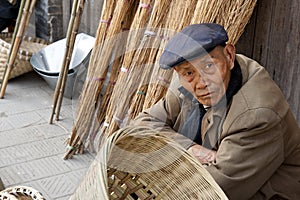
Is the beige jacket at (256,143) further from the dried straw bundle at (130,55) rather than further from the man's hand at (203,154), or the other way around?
the dried straw bundle at (130,55)

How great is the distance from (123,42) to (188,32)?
1.38 m

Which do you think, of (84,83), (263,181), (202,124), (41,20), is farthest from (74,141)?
(41,20)

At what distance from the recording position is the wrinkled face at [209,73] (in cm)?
171

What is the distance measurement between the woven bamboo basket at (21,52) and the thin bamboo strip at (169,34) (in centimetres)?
188

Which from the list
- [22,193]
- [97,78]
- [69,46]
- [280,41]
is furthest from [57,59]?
[22,193]

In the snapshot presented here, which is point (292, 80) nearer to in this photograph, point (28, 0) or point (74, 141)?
point (74, 141)

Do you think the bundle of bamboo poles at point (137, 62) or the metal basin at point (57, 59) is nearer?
the bundle of bamboo poles at point (137, 62)

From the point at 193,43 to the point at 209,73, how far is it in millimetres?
Answer: 113

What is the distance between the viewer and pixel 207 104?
180 centimetres

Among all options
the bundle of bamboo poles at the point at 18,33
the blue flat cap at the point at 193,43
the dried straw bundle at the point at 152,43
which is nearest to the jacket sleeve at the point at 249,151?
the blue flat cap at the point at 193,43

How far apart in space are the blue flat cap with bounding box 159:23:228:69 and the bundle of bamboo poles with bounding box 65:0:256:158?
787 millimetres

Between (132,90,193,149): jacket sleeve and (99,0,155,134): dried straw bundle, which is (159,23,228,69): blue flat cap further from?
(99,0,155,134): dried straw bundle

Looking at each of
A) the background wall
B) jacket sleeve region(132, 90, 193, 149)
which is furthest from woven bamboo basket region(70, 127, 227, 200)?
the background wall

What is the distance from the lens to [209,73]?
5.62ft
